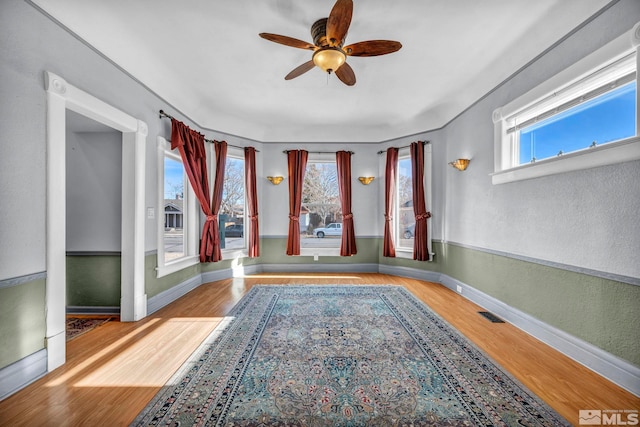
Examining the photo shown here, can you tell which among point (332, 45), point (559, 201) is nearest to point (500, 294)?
point (559, 201)

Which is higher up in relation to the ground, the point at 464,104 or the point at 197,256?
the point at 464,104

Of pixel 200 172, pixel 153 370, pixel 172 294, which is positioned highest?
pixel 200 172

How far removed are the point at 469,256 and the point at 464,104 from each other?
2200 millimetres

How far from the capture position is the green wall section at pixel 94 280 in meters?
3.10

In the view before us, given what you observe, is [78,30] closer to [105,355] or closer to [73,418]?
[105,355]

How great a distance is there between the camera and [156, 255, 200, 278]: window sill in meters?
3.37

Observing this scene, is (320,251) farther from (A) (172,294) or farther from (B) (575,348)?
(B) (575,348)

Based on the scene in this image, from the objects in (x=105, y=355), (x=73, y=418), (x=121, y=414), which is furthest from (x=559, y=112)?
(x=105, y=355)

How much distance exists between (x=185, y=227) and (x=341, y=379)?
11.1 ft

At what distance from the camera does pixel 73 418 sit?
154 cm

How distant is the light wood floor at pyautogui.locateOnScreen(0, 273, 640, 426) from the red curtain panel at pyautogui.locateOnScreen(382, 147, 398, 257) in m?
1.81

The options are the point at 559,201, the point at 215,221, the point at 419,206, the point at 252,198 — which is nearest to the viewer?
the point at 559,201

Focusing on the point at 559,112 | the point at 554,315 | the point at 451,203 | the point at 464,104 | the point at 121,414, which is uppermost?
the point at 464,104

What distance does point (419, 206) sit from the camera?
15.2 feet
